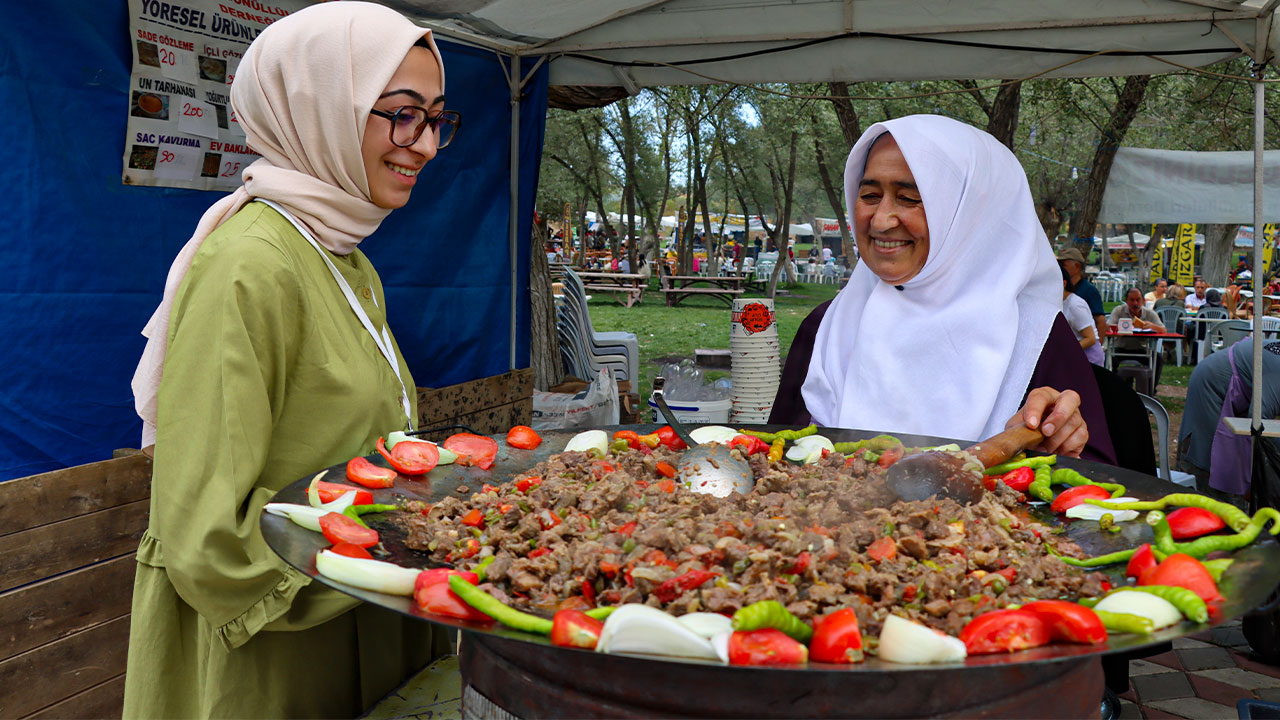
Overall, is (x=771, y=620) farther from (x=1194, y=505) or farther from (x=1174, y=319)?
(x=1174, y=319)

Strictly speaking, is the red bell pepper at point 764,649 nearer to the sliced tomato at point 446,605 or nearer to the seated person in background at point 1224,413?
the sliced tomato at point 446,605

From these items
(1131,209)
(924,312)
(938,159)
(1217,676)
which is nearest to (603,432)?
(924,312)

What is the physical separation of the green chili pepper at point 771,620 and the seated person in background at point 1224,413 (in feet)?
19.6

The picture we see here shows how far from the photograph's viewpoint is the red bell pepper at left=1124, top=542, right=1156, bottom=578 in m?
1.36

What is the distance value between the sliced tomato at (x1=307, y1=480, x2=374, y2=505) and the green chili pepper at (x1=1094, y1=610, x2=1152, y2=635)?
4.20ft

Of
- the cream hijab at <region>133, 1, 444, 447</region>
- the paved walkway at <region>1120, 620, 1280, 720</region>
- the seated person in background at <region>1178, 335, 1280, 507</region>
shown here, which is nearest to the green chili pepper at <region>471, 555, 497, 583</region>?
the cream hijab at <region>133, 1, 444, 447</region>

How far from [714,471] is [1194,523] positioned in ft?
2.99

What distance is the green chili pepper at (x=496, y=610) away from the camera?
3.75 feet

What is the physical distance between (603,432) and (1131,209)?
982 centimetres

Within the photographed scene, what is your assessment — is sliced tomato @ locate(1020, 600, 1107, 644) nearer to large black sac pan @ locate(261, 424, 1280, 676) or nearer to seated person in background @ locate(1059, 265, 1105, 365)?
large black sac pan @ locate(261, 424, 1280, 676)

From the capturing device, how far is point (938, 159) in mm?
2564

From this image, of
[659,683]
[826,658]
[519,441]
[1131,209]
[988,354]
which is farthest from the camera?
[1131,209]

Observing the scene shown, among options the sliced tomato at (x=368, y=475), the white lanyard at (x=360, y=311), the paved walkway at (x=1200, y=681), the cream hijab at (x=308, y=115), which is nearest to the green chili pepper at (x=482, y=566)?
the sliced tomato at (x=368, y=475)

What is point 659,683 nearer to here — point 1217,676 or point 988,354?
point 988,354
